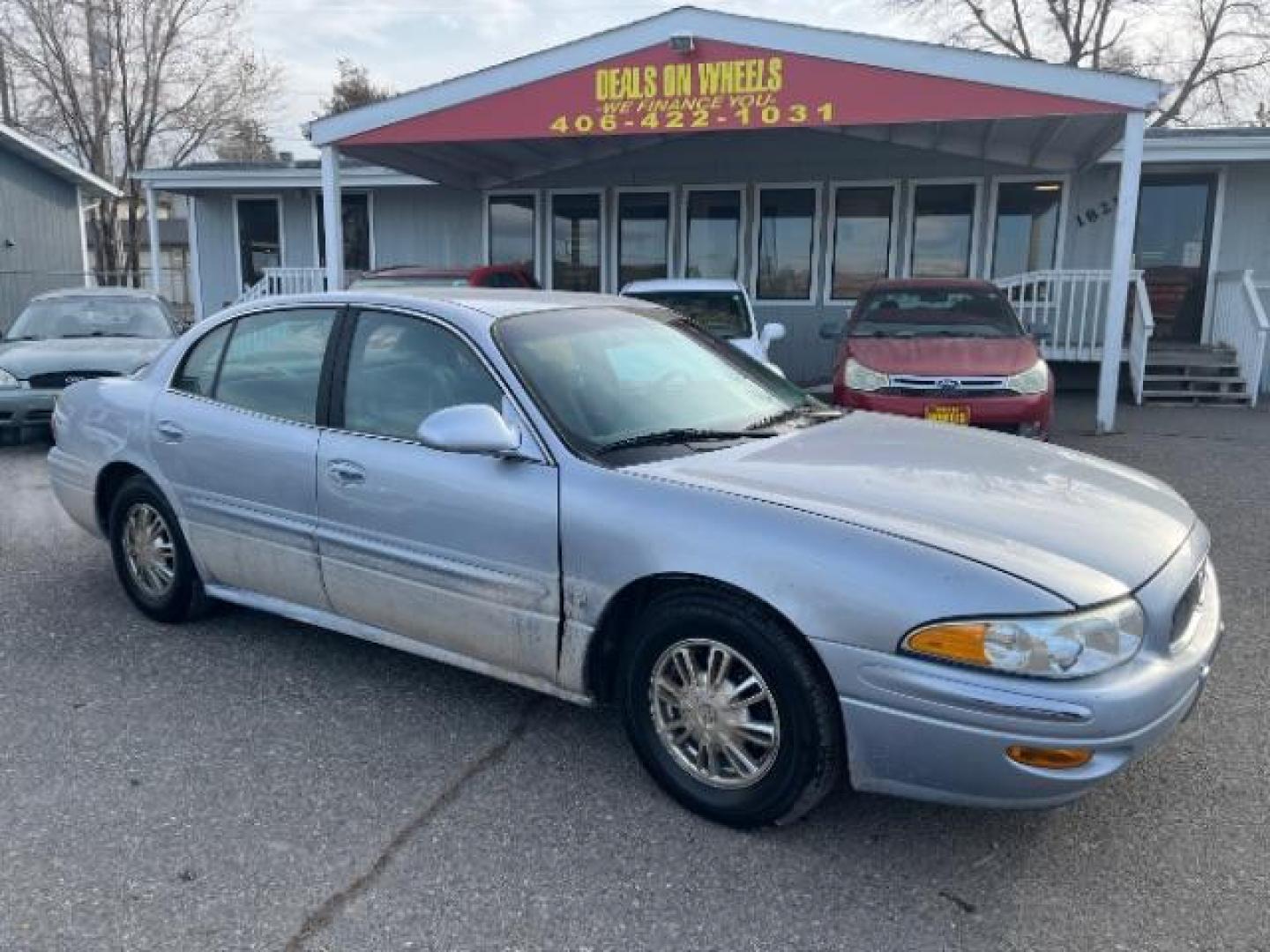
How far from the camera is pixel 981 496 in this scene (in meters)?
2.94

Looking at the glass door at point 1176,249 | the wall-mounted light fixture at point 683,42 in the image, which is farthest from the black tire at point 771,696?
the glass door at point 1176,249

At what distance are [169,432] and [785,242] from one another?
37.9 feet

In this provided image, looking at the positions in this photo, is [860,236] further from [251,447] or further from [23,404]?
[251,447]

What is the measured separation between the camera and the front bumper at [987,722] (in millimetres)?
2391

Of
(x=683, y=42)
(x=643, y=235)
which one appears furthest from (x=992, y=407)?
(x=643, y=235)

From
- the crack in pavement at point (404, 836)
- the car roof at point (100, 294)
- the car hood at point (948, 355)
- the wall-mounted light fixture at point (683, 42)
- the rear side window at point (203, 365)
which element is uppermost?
the wall-mounted light fixture at point (683, 42)

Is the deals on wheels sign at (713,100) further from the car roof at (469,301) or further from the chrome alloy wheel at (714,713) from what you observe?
the chrome alloy wheel at (714,713)

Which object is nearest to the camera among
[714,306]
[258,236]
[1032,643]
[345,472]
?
[1032,643]

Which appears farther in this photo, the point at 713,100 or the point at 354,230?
the point at 354,230

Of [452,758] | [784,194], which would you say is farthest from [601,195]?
[452,758]

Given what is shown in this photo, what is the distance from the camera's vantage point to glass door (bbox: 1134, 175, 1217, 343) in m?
13.3

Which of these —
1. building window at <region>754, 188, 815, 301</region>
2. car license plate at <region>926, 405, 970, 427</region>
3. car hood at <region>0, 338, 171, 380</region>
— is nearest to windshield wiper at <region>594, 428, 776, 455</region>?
car license plate at <region>926, 405, 970, 427</region>

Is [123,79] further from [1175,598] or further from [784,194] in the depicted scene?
[1175,598]

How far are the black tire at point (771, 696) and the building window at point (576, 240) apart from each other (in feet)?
42.0
